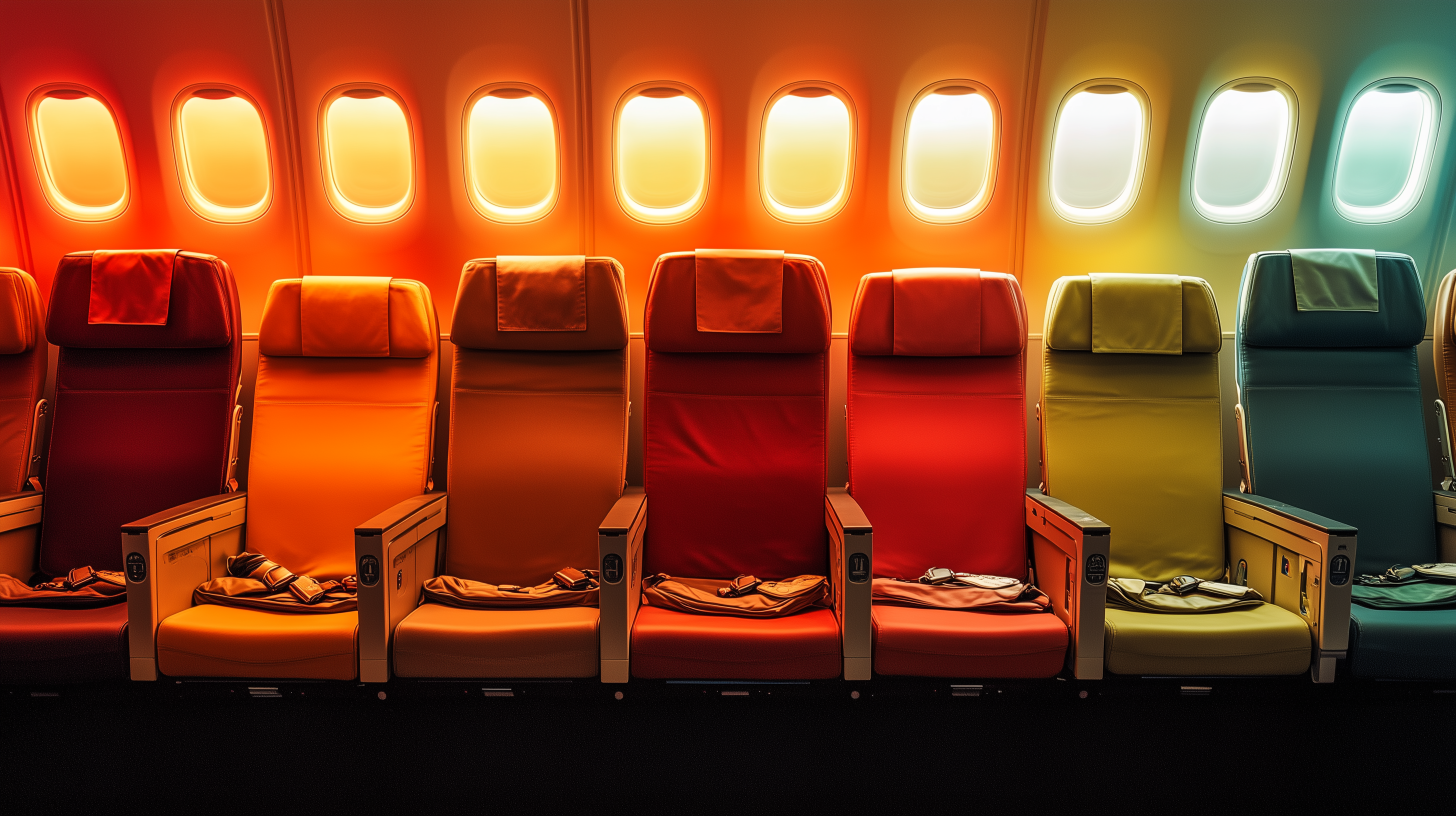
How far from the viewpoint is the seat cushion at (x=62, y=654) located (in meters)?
1.82

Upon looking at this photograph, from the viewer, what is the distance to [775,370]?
7.79 ft

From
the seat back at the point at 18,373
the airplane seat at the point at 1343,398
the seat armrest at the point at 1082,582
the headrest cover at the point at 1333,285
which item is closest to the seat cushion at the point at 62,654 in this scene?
the seat back at the point at 18,373

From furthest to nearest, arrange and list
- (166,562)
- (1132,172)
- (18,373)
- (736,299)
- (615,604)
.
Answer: (1132,172) → (18,373) → (736,299) → (166,562) → (615,604)

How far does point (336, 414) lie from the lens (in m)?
2.44

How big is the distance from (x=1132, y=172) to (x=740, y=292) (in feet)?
6.59

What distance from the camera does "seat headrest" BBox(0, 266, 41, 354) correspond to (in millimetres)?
2463

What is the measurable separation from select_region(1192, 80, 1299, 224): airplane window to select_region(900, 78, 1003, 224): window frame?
3.12ft

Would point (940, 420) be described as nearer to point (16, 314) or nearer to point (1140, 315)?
point (1140, 315)

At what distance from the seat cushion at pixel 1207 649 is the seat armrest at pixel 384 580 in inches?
80.2

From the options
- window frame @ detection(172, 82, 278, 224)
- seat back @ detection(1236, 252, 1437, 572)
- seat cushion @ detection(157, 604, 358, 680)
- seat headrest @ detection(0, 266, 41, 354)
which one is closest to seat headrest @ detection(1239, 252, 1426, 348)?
seat back @ detection(1236, 252, 1437, 572)

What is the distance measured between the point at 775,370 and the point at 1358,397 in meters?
2.25

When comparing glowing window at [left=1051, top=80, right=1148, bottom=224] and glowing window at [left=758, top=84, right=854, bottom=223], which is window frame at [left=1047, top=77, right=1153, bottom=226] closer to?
glowing window at [left=1051, top=80, right=1148, bottom=224]

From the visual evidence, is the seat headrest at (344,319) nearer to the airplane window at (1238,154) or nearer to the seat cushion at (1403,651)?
the seat cushion at (1403,651)

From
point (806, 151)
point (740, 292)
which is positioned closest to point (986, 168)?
point (806, 151)
